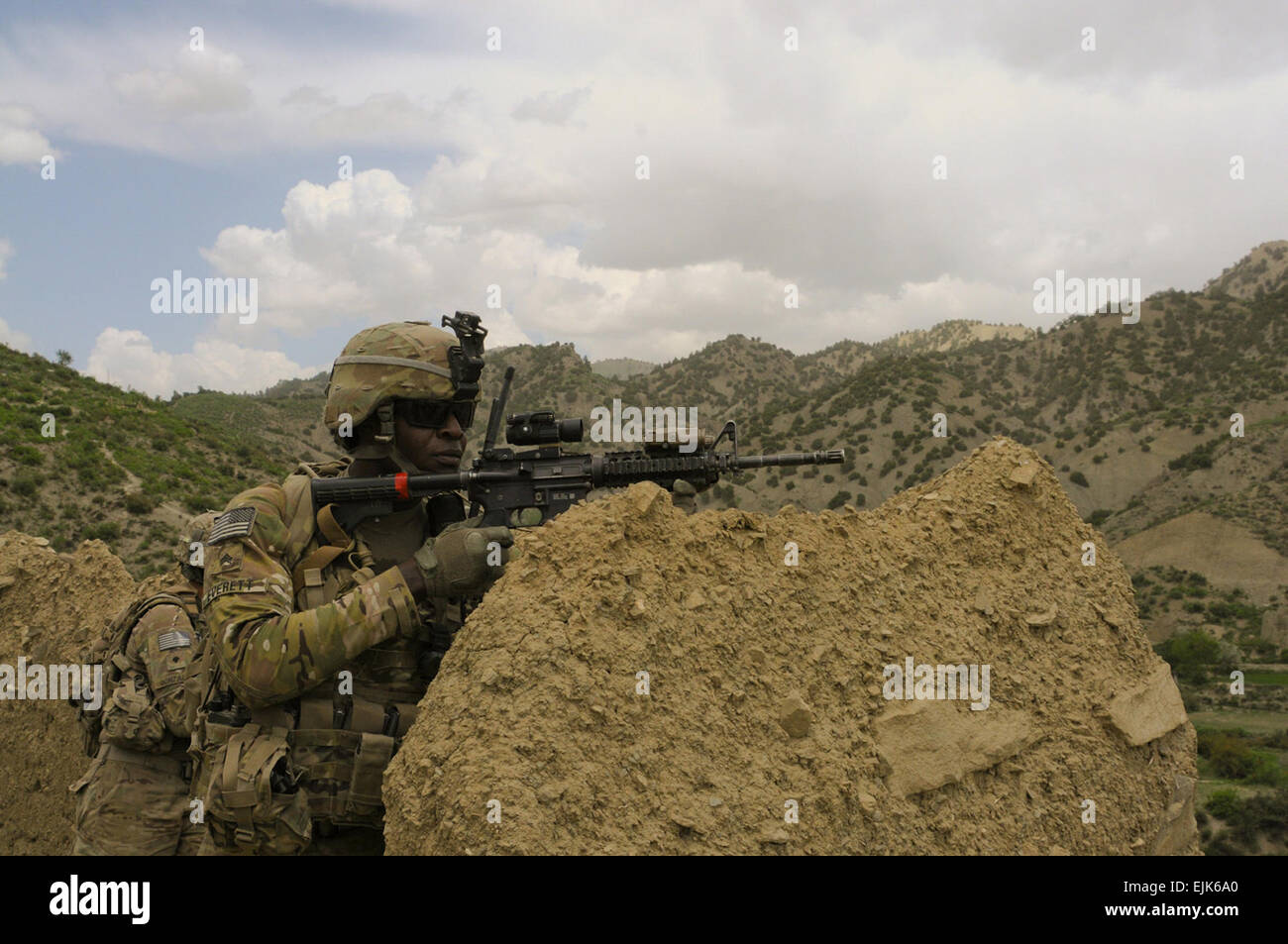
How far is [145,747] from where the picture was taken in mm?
5422

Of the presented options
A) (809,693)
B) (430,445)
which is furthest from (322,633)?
(809,693)

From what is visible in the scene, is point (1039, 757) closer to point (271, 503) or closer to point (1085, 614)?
point (1085, 614)

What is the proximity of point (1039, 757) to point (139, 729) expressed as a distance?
5019 mm

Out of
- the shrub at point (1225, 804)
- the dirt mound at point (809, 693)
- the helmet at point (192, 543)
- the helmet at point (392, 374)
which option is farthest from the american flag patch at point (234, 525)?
the shrub at point (1225, 804)

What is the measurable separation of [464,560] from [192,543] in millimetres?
3235

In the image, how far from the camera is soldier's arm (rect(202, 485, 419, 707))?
3389 millimetres

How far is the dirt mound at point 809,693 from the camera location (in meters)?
2.89

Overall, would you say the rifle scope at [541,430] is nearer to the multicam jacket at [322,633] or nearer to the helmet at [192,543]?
the multicam jacket at [322,633]

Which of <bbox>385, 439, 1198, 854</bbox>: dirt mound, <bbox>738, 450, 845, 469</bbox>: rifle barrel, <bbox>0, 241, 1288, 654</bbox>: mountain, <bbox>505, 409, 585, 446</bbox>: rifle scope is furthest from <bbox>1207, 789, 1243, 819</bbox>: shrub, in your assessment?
<bbox>505, 409, 585, 446</bbox>: rifle scope

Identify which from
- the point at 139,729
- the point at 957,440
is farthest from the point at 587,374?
the point at 139,729

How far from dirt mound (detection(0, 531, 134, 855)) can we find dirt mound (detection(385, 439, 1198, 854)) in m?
6.16

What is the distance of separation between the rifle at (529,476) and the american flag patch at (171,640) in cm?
234

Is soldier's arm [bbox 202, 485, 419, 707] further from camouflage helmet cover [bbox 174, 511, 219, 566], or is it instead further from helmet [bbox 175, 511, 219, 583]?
camouflage helmet cover [bbox 174, 511, 219, 566]
